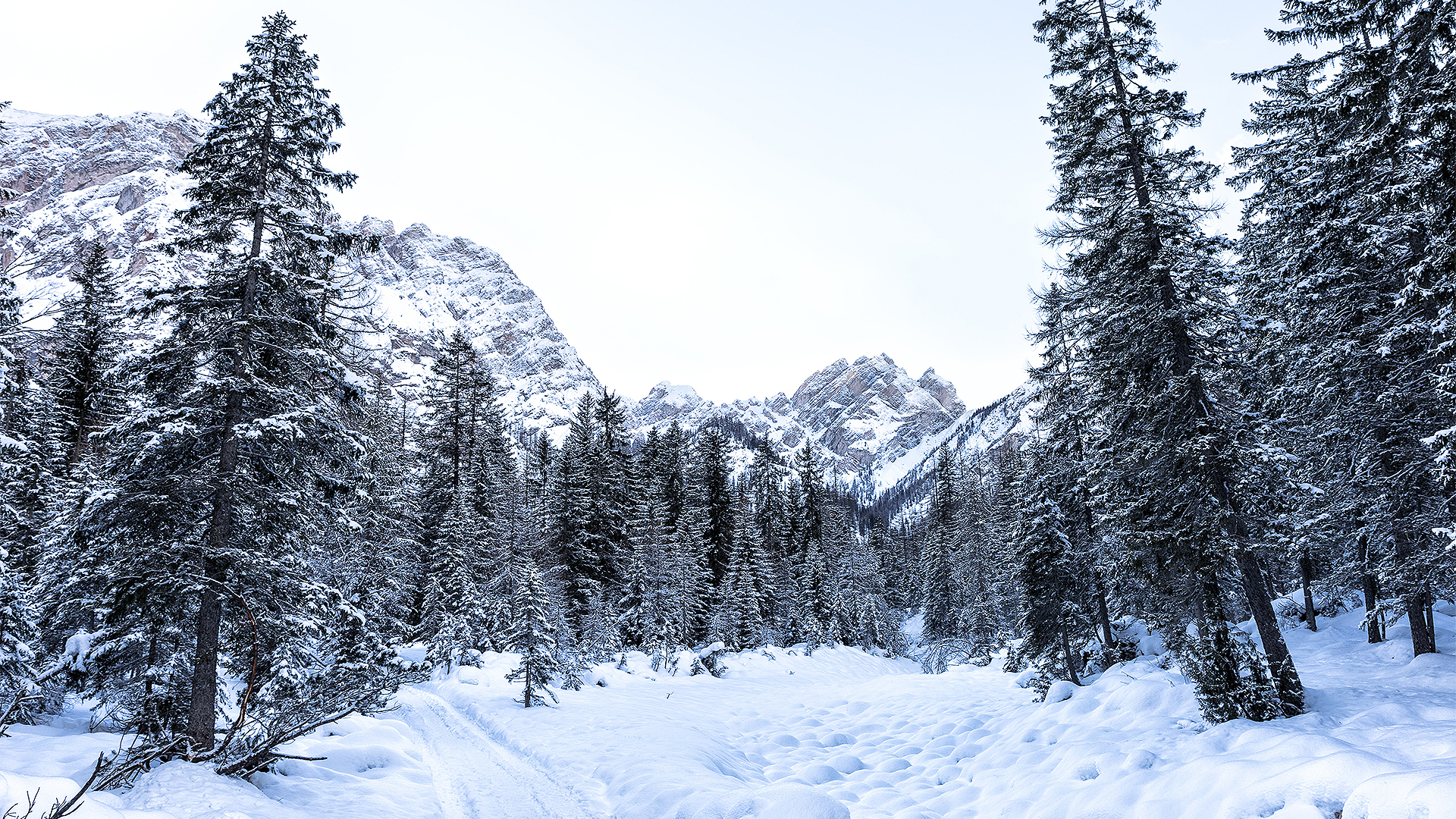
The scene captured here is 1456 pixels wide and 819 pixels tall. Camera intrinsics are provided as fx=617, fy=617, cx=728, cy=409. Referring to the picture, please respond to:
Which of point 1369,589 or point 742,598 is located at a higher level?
point 1369,589

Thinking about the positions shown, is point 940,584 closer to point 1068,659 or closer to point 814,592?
point 814,592

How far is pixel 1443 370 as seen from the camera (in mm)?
10938

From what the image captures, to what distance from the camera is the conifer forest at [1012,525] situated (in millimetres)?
9070

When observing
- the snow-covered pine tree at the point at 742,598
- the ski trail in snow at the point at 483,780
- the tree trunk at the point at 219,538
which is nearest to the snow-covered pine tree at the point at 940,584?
the snow-covered pine tree at the point at 742,598

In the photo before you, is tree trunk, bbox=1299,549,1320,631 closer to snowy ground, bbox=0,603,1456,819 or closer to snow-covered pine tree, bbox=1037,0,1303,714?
snowy ground, bbox=0,603,1456,819

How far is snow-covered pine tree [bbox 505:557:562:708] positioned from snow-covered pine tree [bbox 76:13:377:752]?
25.9 feet

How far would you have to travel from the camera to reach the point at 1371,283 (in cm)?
1372

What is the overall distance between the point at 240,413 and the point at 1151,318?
1793 centimetres

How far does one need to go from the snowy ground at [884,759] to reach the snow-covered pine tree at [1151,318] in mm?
3078

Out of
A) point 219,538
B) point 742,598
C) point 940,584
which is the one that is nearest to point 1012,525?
point 742,598

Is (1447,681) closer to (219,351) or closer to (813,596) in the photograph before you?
(219,351)

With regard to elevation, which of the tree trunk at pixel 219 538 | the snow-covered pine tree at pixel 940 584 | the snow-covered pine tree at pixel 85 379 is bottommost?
the snow-covered pine tree at pixel 940 584

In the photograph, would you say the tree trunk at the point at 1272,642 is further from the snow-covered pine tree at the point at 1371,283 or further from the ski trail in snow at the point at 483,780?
the ski trail in snow at the point at 483,780

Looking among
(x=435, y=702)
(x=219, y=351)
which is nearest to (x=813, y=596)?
(x=435, y=702)
